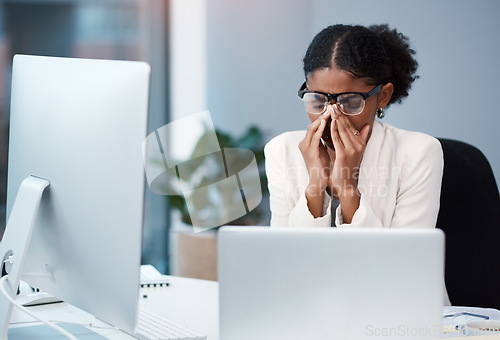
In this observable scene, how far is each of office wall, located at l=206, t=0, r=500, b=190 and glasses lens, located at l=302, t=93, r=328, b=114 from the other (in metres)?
1.37

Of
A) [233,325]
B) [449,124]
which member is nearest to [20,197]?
[233,325]

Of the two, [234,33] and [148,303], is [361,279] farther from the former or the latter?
[234,33]

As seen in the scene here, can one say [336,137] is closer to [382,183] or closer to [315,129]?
[315,129]

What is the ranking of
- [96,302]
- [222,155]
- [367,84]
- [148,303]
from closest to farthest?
[96,302] → [148,303] → [367,84] → [222,155]

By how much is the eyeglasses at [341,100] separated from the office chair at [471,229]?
0.29 m

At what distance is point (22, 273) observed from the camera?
4.39 feet


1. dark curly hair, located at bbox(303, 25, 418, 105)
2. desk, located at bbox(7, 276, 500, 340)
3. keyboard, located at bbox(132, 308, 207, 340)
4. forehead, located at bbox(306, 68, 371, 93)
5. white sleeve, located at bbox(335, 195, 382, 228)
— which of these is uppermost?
dark curly hair, located at bbox(303, 25, 418, 105)

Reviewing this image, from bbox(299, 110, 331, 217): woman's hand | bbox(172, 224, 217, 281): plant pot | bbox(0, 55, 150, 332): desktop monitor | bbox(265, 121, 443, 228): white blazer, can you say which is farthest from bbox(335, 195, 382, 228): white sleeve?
bbox(172, 224, 217, 281): plant pot

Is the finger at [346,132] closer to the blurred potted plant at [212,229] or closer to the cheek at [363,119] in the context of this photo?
the cheek at [363,119]

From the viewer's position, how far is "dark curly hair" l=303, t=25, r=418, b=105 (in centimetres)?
193

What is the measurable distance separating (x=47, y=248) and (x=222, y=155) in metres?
2.69

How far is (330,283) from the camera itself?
977 mm

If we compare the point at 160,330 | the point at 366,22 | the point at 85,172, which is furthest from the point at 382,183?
the point at 366,22

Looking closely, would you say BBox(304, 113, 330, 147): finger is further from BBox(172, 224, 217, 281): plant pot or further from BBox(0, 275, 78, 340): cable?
BBox(172, 224, 217, 281): plant pot
